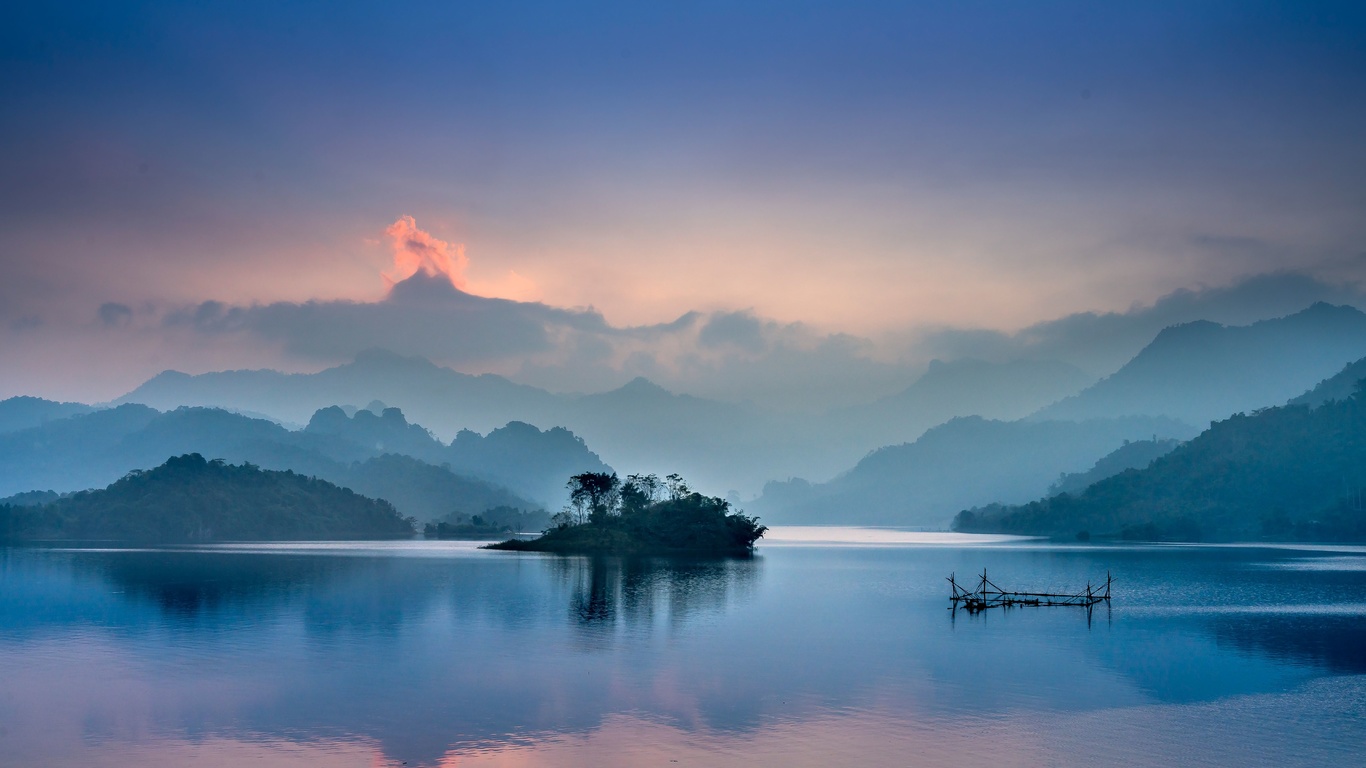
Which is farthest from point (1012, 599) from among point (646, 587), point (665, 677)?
point (665, 677)

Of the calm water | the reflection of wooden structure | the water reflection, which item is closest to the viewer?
the calm water

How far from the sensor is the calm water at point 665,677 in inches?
1406

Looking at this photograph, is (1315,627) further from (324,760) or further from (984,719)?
(324,760)

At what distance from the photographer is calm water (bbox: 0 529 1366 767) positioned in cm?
3572

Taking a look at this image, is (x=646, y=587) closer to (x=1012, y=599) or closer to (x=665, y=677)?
(x=1012, y=599)

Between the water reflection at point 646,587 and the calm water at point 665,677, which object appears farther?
the water reflection at point 646,587

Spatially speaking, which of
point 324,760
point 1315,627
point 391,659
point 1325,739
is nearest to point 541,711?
point 324,760

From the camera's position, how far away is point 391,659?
179ft

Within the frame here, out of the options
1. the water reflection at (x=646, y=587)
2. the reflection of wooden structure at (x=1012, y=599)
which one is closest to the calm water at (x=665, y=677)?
the water reflection at (x=646, y=587)

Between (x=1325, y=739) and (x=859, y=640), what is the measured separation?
29.5 meters

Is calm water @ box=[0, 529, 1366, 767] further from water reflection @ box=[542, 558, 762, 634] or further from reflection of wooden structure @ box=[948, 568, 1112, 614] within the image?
reflection of wooden structure @ box=[948, 568, 1112, 614]

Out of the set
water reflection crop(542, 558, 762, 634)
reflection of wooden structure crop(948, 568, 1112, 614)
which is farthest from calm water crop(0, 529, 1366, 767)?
reflection of wooden structure crop(948, 568, 1112, 614)

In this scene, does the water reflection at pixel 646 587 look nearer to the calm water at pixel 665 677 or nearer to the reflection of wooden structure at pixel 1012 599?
the calm water at pixel 665 677

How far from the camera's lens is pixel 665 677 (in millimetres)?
49469
